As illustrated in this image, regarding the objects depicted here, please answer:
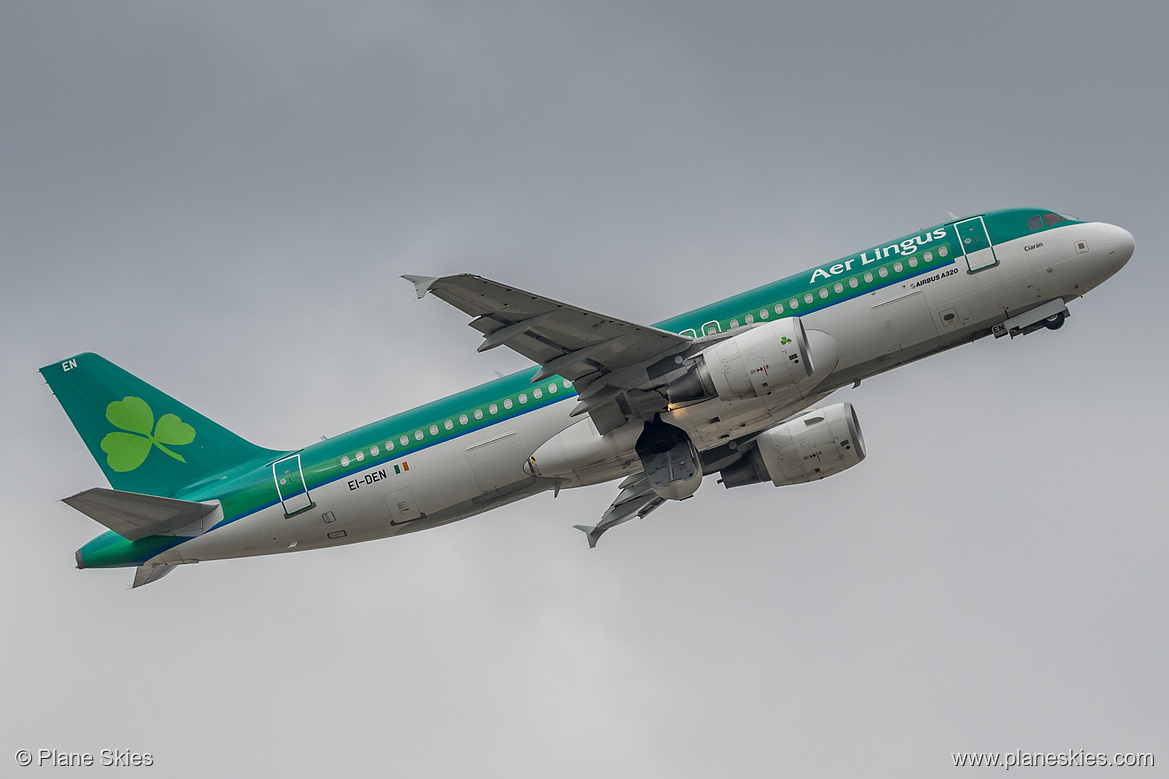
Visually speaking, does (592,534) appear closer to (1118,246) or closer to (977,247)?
(977,247)

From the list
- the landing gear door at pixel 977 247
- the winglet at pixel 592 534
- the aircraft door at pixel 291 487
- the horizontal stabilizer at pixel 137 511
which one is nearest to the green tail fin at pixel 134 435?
the aircraft door at pixel 291 487

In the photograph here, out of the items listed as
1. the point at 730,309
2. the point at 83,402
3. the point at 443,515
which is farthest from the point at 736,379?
the point at 83,402

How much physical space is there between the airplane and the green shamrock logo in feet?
0.19

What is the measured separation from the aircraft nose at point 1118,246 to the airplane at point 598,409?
6cm

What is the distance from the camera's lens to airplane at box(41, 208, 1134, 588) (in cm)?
3198

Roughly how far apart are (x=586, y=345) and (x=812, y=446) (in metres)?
10.2

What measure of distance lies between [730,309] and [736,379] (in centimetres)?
380

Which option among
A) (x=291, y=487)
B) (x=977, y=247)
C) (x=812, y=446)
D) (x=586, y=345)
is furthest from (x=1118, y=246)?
(x=291, y=487)

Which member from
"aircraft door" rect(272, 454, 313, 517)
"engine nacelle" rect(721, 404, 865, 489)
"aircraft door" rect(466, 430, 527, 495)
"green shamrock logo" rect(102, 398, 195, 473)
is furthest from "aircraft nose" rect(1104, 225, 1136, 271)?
"green shamrock logo" rect(102, 398, 195, 473)

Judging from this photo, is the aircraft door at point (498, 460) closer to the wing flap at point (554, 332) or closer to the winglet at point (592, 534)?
the wing flap at point (554, 332)

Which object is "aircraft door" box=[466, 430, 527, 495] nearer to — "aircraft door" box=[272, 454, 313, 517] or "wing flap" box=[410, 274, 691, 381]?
"wing flap" box=[410, 274, 691, 381]

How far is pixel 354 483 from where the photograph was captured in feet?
118

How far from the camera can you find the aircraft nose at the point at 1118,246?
33.1 metres

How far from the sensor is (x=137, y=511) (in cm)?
3512
